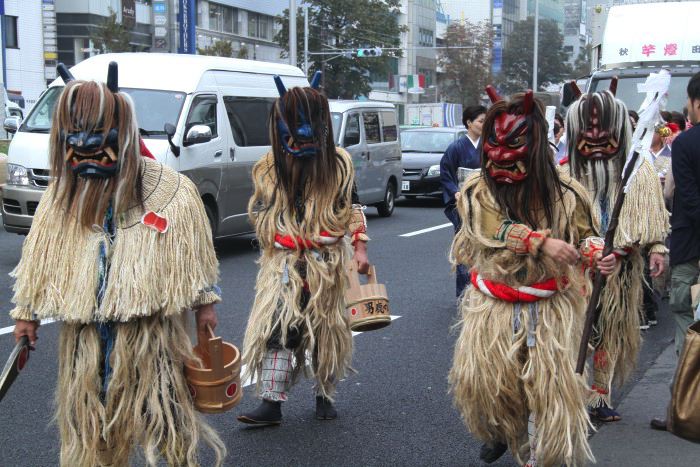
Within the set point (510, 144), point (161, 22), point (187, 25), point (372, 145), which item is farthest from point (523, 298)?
point (161, 22)

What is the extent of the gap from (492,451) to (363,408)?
4.77ft

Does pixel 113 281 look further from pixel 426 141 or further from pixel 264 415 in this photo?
pixel 426 141

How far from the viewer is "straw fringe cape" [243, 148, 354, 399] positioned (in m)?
5.42

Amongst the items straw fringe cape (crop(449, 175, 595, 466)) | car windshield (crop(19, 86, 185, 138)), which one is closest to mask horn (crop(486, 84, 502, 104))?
straw fringe cape (crop(449, 175, 595, 466))

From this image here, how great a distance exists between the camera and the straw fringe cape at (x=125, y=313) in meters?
3.83

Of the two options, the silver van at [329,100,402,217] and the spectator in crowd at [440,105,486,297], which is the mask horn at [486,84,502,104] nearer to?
the spectator in crowd at [440,105,486,297]

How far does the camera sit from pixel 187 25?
33.5 meters

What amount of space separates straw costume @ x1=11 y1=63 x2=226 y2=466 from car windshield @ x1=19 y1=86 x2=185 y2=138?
7346 millimetres

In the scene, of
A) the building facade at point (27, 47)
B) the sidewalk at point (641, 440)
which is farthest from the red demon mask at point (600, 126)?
the building facade at point (27, 47)

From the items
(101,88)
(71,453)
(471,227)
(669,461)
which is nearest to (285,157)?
(471,227)

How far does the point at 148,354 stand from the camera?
392 cm

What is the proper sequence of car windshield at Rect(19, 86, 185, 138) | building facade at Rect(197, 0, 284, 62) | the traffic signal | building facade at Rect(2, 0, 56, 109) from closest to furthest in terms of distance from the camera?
car windshield at Rect(19, 86, 185, 138) → the traffic signal → building facade at Rect(2, 0, 56, 109) → building facade at Rect(197, 0, 284, 62)

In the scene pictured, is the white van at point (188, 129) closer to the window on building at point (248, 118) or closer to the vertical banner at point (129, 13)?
the window on building at point (248, 118)

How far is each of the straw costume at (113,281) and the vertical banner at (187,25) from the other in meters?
29.0
